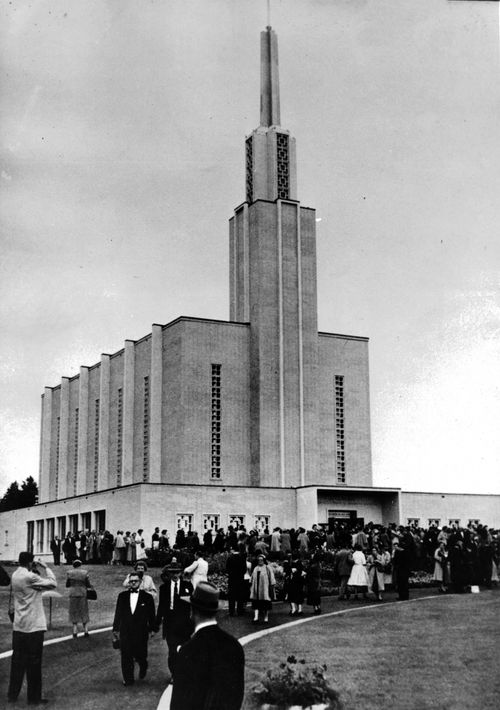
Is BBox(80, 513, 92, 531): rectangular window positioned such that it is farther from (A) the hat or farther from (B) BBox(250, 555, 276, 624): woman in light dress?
(A) the hat

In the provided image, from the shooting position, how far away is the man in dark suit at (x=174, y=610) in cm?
1166

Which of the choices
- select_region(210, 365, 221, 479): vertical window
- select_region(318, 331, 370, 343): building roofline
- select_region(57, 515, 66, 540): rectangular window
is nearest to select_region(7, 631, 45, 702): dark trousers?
select_region(210, 365, 221, 479): vertical window

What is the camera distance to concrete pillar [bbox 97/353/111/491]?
174 feet

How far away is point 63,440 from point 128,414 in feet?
36.1

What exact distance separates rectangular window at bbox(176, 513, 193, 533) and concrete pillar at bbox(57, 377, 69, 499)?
2053 cm

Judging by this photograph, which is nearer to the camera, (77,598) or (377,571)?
(77,598)

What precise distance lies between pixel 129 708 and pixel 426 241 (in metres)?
20.7

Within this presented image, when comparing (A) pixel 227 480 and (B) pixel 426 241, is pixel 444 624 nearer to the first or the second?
(B) pixel 426 241

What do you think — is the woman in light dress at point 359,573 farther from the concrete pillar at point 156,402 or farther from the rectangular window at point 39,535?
the rectangular window at point 39,535

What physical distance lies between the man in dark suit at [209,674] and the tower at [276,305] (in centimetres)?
4100

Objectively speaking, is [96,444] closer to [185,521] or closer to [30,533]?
[30,533]

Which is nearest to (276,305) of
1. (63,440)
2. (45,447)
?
(63,440)

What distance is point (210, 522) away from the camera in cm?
4091

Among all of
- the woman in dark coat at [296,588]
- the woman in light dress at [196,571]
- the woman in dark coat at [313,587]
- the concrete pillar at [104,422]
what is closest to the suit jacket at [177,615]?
the woman in light dress at [196,571]
